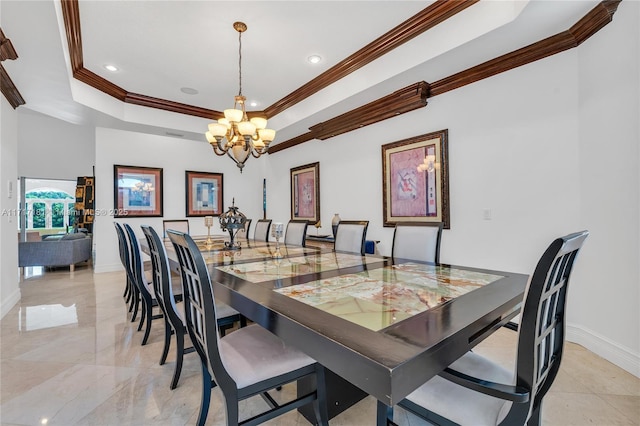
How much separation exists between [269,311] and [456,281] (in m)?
0.95

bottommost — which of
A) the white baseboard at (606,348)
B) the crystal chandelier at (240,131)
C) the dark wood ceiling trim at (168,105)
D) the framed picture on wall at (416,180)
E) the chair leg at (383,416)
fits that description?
the white baseboard at (606,348)

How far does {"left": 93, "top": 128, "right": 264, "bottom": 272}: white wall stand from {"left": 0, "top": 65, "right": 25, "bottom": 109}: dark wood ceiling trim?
163 centimetres

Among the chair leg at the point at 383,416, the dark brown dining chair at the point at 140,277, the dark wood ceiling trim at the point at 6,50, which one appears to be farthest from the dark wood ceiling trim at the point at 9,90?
the chair leg at the point at 383,416

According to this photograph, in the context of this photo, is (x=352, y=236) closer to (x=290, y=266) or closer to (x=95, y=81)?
(x=290, y=266)

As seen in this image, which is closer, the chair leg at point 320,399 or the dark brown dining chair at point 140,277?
the chair leg at point 320,399

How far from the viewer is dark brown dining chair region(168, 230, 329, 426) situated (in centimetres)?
110

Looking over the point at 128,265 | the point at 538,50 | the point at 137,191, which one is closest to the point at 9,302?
the point at 128,265

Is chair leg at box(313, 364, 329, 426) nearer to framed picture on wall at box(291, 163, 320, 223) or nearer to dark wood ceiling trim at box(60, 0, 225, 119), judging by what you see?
dark wood ceiling trim at box(60, 0, 225, 119)

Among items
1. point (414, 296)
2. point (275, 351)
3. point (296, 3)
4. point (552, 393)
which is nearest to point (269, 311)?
point (275, 351)

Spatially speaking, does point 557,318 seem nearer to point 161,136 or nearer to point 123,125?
point 123,125

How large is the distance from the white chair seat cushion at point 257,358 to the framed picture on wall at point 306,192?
3815mm

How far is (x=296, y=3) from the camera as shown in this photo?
2.54 metres

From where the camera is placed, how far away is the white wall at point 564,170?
2068mm

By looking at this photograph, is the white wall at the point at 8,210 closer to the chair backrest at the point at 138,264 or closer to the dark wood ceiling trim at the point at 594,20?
the chair backrest at the point at 138,264
